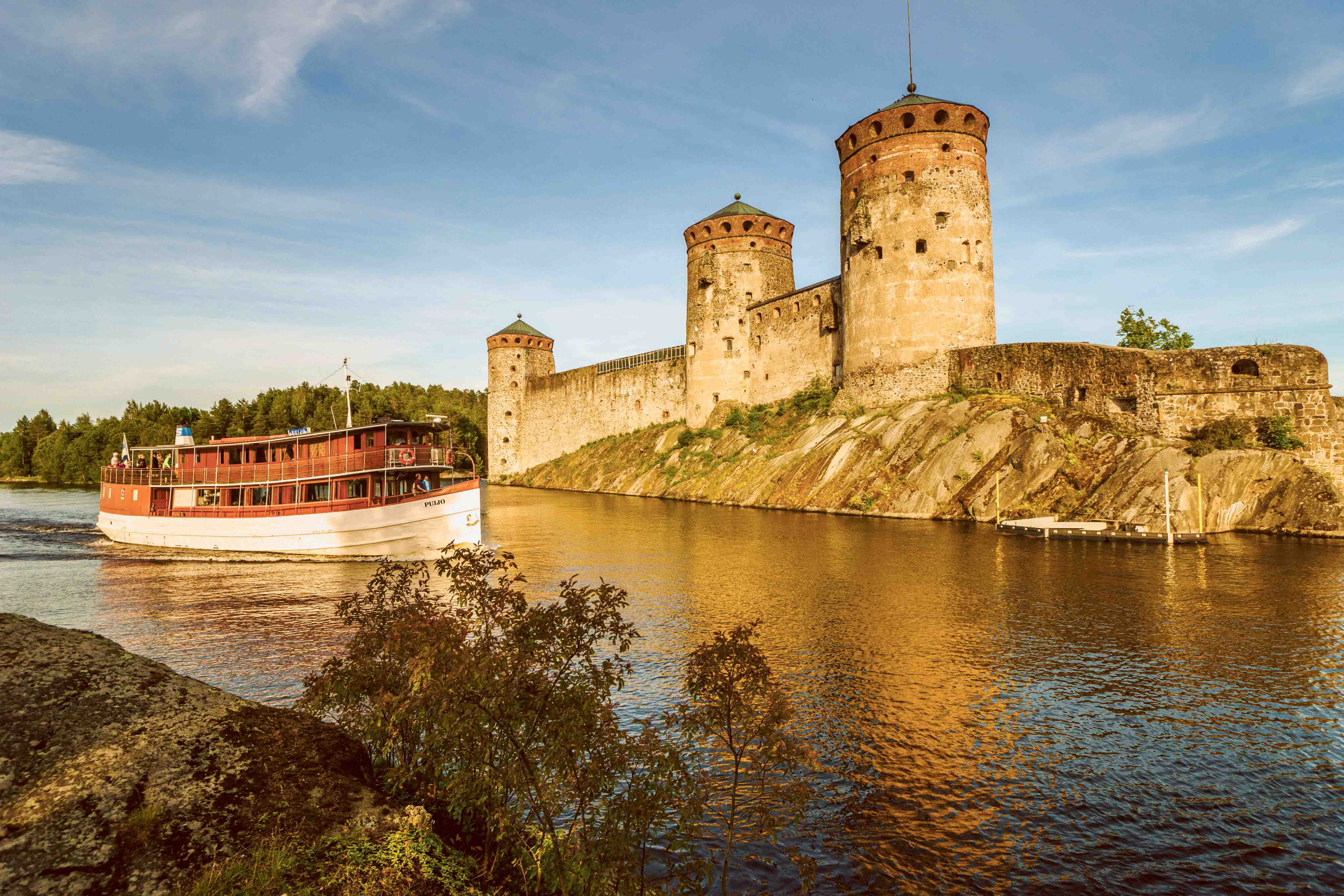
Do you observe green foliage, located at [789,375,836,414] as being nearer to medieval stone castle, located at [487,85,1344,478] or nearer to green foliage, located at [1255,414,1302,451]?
medieval stone castle, located at [487,85,1344,478]

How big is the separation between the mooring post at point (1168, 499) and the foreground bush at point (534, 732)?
2656 centimetres

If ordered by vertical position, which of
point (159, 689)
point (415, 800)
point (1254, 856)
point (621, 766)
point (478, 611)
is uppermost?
point (478, 611)

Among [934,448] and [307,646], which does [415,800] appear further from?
[934,448]

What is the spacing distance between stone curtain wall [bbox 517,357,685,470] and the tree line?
25254mm

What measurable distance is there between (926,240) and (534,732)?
148ft

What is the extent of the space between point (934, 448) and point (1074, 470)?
7.06 m

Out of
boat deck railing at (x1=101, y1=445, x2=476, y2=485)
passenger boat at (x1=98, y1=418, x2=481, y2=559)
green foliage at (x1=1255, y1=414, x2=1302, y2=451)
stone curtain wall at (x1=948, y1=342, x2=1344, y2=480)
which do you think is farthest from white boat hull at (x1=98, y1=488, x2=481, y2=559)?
green foliage at (x1=1255, y1=414, x2=1302, y2=451)

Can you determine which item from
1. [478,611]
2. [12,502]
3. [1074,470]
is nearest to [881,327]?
[1074,470]

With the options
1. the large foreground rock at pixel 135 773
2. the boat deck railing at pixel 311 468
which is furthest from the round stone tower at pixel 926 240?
the large foreground rock at pixel 135 773

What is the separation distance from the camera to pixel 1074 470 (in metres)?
34.7

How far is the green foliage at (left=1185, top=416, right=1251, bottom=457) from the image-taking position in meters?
32.0

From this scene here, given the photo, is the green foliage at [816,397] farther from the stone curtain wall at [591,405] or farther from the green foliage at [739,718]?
the green foliage at [739,718]

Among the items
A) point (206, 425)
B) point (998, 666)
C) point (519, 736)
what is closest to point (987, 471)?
point (998, 666)

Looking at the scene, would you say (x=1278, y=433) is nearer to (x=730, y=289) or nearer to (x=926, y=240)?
(x=926, y=240)
